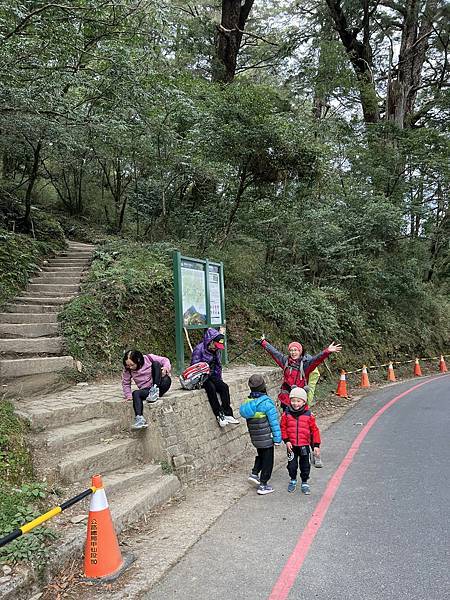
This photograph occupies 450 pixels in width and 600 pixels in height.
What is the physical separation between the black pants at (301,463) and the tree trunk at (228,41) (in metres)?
16.8

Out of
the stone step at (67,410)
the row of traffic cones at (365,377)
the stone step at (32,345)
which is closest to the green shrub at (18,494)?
the stone step at (67,410)

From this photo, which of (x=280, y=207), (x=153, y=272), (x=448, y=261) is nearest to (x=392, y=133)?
(x=280, y=207)

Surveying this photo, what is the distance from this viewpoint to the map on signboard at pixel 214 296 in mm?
9633

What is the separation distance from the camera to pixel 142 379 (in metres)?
5.98

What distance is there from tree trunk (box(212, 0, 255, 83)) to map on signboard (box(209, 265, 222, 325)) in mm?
11967

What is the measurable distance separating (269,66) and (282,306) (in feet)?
54.1

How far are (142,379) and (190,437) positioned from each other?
1097mm

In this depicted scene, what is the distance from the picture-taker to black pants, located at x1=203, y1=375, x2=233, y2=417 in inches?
274

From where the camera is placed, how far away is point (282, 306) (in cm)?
1350

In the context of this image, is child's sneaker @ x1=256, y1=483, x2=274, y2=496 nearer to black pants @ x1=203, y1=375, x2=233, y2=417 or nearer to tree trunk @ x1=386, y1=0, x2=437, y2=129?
black pants @ x1=203, y1=375, x2=233, y2=417

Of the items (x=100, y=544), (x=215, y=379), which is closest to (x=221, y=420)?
(x=215, y=379)

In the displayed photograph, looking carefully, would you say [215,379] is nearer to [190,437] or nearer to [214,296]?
[190,437]

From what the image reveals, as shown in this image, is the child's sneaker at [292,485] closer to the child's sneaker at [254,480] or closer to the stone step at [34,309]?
the child's sneaker at [254,480]

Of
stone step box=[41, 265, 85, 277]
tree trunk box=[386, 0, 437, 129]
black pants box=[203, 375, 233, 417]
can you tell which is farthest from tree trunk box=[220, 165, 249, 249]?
tree trunk box=[386, 0, 437, 129]
